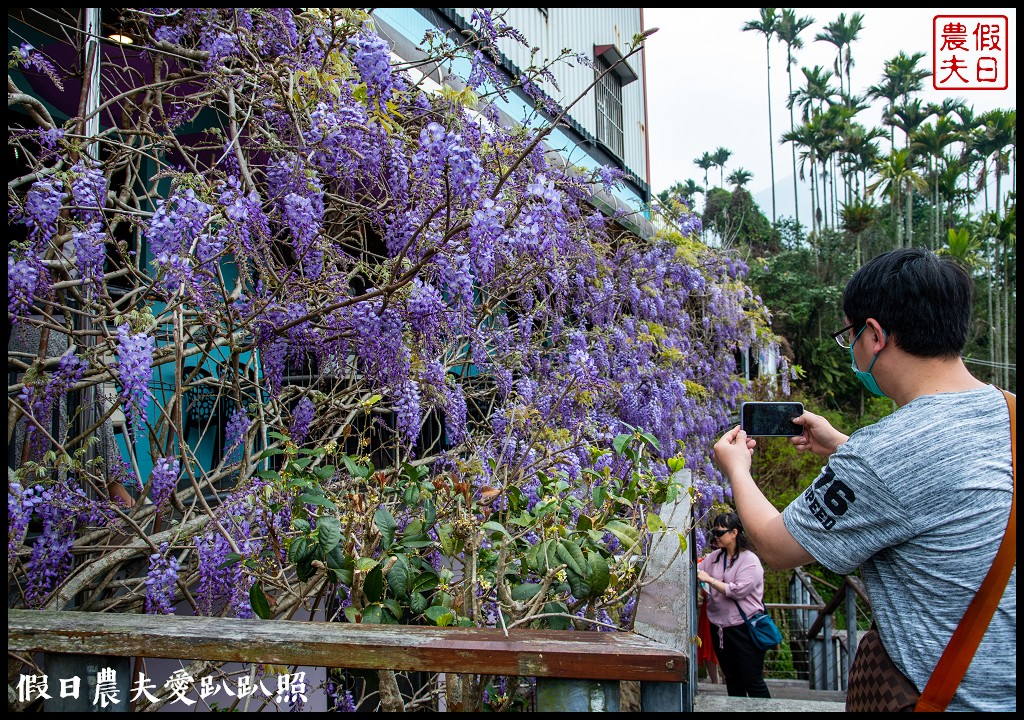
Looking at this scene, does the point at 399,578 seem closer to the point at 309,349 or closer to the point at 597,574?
the point at 597,574

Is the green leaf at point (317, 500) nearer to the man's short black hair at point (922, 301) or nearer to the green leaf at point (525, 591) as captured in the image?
the green leaf at point (525, 591)

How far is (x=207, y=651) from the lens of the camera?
4.26ft

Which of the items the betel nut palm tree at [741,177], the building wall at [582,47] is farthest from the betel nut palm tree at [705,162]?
the building wall at [582,47]

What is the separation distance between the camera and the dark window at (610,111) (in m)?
8.73

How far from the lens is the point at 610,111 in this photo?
927 centimetres

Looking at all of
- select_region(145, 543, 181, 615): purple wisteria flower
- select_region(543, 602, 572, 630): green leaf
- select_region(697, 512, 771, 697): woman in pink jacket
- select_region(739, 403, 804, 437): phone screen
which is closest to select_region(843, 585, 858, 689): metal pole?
select_region(697, 512, 771, 697): woman in pink jacket

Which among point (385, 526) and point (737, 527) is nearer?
point (385, 526)

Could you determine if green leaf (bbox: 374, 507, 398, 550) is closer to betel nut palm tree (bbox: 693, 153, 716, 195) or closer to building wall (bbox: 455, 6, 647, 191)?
building wall (bbox: 455, 6, 647, 191)

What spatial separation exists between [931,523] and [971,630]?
0.59ft

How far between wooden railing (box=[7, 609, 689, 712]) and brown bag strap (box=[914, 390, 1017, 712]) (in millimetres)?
412

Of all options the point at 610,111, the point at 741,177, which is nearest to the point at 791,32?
the point at 741,177

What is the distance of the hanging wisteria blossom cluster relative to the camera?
71.7 inches

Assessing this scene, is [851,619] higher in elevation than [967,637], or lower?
lower

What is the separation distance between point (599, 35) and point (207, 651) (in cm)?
874
